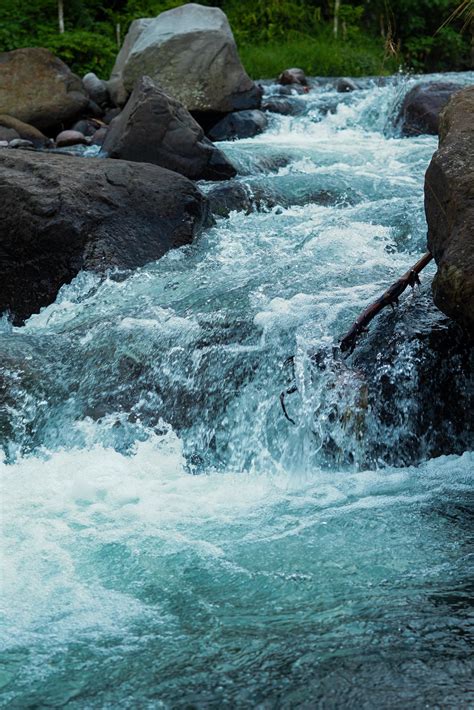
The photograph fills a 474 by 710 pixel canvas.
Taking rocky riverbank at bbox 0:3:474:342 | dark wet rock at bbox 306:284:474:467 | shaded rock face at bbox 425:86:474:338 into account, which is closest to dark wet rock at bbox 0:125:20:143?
rocky riverbank at bbox 0:3:474:342

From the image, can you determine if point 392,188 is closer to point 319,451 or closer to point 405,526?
point 319,451

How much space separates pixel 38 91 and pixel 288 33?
8460 mm

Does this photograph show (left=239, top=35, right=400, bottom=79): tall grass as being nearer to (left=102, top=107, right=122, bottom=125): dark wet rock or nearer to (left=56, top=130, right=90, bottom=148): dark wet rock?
(left=102, top=107, right=122, bottom=125): dark wet rock

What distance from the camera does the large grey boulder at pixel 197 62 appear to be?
42.6 feet

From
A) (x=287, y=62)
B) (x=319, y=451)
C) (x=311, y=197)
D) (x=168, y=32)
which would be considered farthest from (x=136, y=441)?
(x=287, y=62)

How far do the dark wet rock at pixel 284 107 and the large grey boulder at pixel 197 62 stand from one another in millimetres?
349

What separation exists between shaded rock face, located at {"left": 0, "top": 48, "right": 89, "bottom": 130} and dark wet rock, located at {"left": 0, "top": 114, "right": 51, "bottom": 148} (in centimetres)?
45

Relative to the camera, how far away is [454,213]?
181 inches

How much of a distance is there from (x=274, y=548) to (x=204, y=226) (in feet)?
14.3

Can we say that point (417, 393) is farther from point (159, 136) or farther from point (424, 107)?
point (424, 107)

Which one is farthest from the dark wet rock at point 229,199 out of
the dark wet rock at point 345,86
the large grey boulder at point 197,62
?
the dark wet rock at point 345,86

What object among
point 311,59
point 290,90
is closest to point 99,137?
point 290,90

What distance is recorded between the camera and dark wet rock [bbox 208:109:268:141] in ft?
41.6

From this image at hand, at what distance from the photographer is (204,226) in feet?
25.9
